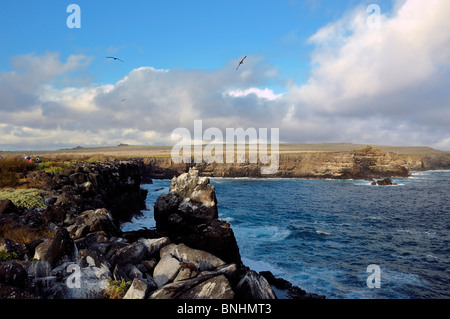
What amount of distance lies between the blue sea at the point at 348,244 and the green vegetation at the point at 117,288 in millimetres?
12175

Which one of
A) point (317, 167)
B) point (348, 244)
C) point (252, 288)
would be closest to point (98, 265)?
point (252, 288)

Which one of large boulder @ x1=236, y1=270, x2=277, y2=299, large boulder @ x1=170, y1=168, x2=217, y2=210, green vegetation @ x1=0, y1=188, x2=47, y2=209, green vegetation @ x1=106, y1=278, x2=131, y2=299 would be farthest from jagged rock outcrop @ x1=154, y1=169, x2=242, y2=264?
green vegetation @ x1=106, y1=278, x2=131, y2=299

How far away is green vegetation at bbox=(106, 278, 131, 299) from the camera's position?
19.5 feet

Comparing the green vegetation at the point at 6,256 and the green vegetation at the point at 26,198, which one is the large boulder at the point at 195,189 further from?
the green vegetation at the point at 6,256

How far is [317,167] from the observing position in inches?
3649

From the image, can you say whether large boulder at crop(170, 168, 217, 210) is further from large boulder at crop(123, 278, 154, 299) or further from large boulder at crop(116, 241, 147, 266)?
large boulder at crop(123, 278, 154, 299)

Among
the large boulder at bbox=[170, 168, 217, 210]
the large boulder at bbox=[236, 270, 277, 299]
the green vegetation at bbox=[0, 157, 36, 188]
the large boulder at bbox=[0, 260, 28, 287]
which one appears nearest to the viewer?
the large boulder at bbox=[0, 260, 28, 287]

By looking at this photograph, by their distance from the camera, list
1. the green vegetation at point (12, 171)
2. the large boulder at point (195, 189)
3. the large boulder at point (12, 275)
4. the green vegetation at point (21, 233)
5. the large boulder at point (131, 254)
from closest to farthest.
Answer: the large boulder at point (12, 275)
the large boulder at point (131, 254)
the green vegetation at point (21, 233)
the green vegetation at point (12, 171)
the large boulder at point (195, 189)

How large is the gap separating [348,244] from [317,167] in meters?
73.9

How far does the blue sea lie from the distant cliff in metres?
47.3

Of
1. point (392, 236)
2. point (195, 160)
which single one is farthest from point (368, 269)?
point (195, 160)

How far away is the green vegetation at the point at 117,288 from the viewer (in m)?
5.95

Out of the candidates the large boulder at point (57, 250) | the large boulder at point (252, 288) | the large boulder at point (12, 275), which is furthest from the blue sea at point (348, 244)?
the large boulder at point (12, 275)
